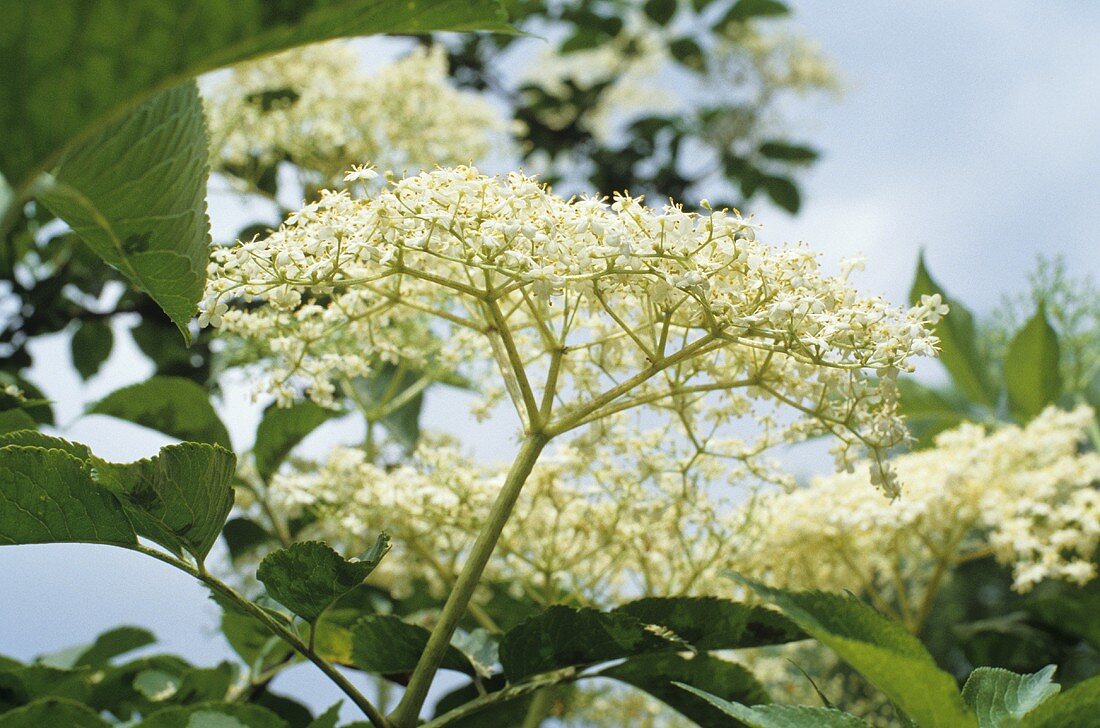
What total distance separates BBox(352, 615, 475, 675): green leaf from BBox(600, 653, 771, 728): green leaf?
0.16 metres

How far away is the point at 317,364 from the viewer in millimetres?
1183

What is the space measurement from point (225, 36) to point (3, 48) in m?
0.11

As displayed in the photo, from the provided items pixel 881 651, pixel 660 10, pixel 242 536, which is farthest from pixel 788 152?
pixel 881 651

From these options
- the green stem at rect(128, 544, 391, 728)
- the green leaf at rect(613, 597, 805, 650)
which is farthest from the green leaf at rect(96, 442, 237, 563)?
the green leaf at rect(613, 597, 805, 650)

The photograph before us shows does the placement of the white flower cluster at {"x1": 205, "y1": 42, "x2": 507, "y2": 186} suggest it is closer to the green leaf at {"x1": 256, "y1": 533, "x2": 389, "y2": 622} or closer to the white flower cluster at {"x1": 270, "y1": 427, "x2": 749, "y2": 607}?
the white flower cluster at {"x1": 270, "y1": 427, "x2": 749, "y2": 607}

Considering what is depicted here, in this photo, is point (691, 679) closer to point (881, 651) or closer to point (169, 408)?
point (881, 651)

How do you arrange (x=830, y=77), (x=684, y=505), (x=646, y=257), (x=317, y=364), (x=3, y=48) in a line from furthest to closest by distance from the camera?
(x=830, y=77), (x=684, y=505), (x=317, y=364), (x=646, y=257), (x=3, y=48)

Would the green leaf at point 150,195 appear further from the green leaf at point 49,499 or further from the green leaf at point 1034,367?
the green leaf at point 1034,367

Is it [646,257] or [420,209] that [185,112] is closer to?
[420,209]

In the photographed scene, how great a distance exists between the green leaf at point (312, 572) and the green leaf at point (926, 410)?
6.49ft

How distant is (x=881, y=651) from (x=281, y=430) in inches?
44.8

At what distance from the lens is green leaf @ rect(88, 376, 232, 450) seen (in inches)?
56.6

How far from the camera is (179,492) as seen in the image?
29.9 inches

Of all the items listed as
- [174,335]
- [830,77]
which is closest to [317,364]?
[174,335]
